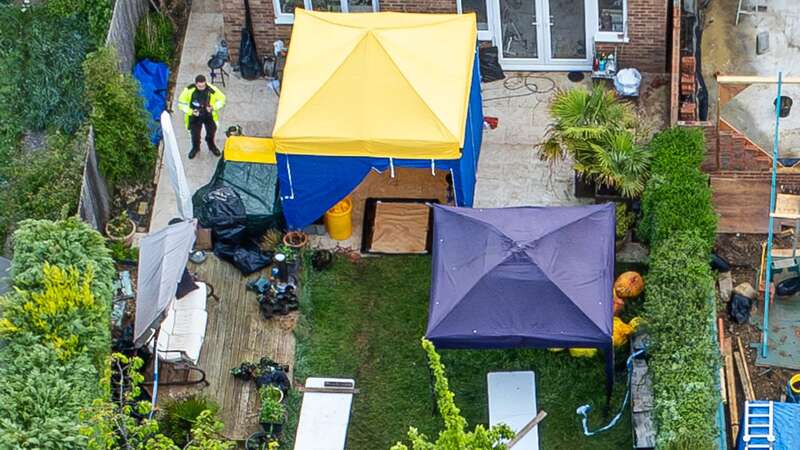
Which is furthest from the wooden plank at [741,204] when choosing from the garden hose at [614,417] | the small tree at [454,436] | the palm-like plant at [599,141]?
the small tree at [454,436]

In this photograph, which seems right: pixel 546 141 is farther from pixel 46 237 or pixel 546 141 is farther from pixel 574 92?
pixel 46 237

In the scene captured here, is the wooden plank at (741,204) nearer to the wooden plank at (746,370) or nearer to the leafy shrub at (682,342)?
the leafy shrub at (682,342)

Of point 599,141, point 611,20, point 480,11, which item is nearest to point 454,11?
point 480,11

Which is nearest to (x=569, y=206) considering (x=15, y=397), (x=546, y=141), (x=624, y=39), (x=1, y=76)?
(x=546, y=141)

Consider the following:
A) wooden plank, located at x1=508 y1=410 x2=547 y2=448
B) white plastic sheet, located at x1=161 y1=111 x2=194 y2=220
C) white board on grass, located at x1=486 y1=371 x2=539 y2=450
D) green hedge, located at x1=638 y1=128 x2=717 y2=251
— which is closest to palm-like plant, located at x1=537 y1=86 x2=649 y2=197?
green hedge, located at x1=638 y1=128 x2=717 y2=251

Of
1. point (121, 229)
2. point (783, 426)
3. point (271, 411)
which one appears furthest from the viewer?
point (121, 229)

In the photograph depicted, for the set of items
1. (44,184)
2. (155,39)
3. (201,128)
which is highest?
(155,39)

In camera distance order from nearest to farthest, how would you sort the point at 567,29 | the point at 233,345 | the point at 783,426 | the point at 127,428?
the point at 127,428
the point at 783,426
the point at 233,345
the point at 567,29

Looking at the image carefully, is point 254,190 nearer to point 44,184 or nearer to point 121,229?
point 121,229
